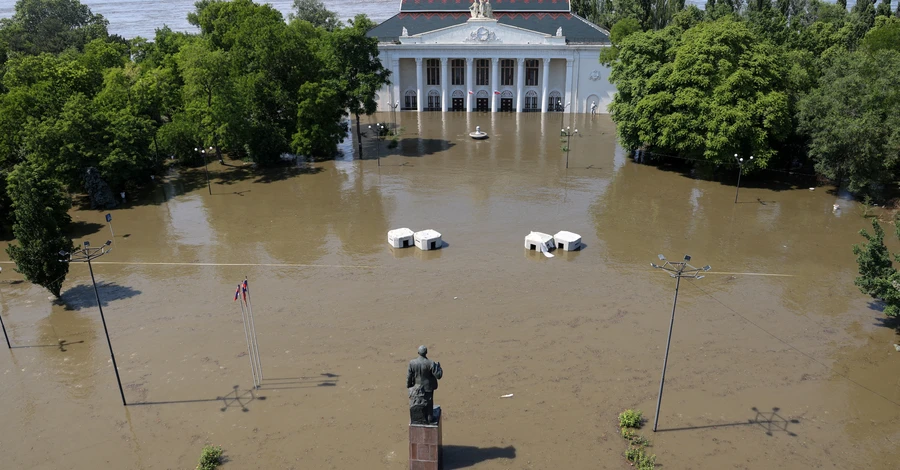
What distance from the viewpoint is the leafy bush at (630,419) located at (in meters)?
17.0

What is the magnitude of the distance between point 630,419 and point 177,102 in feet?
134

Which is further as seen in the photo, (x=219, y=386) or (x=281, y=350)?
(x=281, y=350)

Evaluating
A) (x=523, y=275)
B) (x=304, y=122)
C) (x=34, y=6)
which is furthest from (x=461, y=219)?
(x=34, y=6)

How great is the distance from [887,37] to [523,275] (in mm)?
36129

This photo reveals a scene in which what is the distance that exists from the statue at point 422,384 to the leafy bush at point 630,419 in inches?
236

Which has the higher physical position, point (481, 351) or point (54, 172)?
point (54, 172)

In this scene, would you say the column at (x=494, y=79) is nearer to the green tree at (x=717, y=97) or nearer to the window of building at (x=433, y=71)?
the window of building at (x=433, y=71)

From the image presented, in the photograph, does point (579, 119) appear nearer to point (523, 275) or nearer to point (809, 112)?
point (809, 112)

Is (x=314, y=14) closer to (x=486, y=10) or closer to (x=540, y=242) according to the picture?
(x=486, y=10)

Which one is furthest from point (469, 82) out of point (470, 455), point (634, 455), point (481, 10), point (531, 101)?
point (634, 455)

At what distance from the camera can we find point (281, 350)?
21.0 m

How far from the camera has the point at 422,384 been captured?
565 inches

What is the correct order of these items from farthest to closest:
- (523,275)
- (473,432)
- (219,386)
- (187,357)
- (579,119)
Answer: (579,119) < (523,275) < (187,357) < (219,386) < (473,432)

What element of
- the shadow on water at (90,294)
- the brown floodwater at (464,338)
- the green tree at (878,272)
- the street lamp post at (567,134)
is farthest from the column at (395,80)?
the green tree at (878,272)
